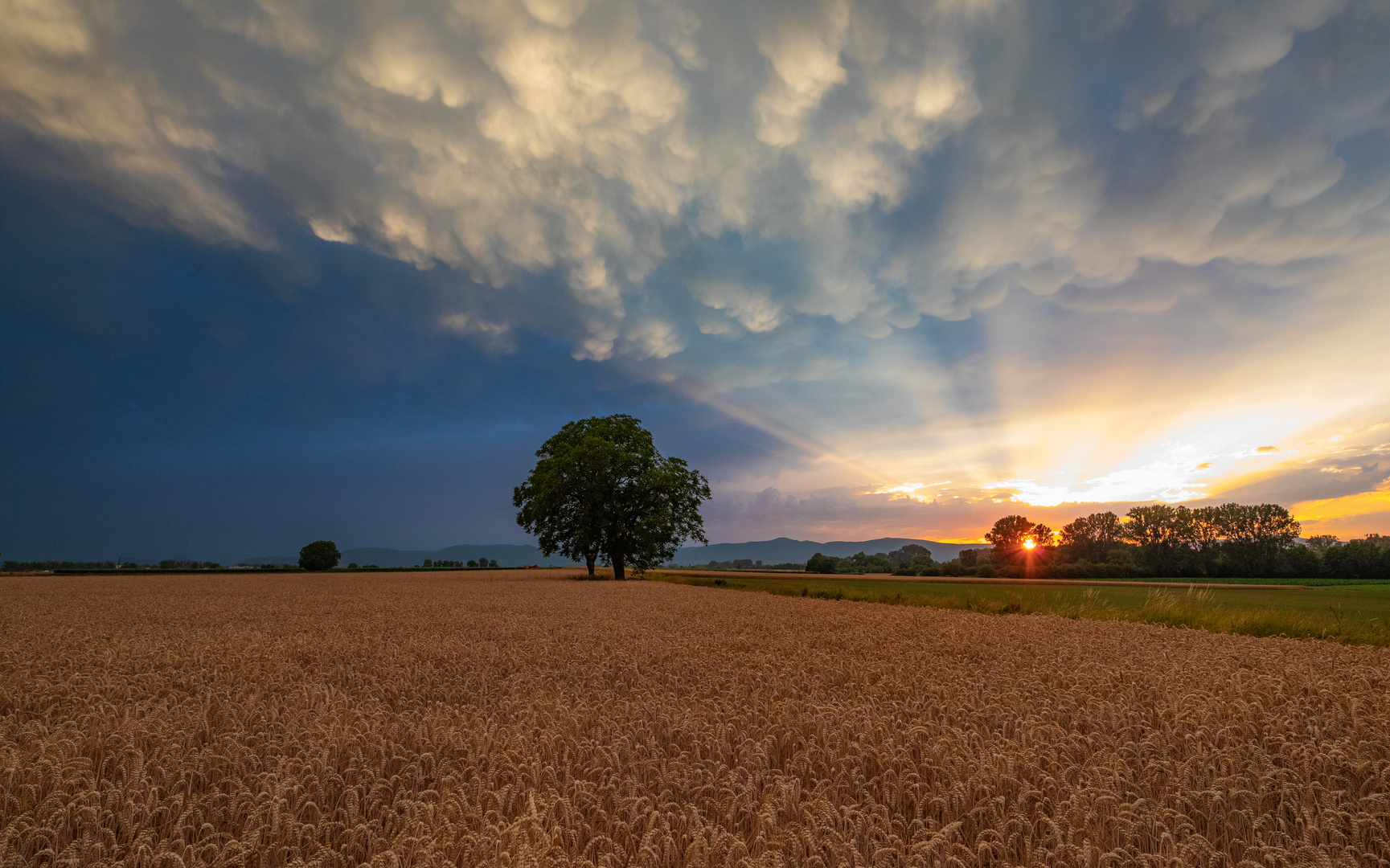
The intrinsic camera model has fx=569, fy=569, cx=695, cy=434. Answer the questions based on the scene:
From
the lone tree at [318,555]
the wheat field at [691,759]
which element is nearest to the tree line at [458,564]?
the lone tree at [318,555]

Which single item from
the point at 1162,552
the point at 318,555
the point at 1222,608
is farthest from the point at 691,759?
the point at 318,555

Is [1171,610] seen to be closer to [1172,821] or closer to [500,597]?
[1172,821]

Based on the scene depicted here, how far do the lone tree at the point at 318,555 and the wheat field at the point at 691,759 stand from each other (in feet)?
368

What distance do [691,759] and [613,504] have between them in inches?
1813

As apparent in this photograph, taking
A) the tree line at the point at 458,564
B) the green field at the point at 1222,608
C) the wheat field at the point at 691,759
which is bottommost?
the tree line at the point at 458,564

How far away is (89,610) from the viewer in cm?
2198

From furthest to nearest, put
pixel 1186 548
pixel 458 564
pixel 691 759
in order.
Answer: pixel 458 564 < pixel 1186 548 < pixel 691 759

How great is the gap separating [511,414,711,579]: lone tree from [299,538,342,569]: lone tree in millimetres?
75248

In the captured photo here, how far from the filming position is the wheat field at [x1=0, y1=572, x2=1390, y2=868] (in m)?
3.64

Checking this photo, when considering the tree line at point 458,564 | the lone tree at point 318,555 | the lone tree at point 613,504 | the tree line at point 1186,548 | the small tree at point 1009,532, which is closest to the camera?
the lone tree at point 613,504

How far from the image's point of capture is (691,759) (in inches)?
206

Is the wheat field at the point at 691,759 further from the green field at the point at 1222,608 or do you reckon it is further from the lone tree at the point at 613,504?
the lone tree at the point at 613,504

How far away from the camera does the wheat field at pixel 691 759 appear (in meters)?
3.64

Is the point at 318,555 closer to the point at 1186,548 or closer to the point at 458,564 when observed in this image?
the point at 458,564
